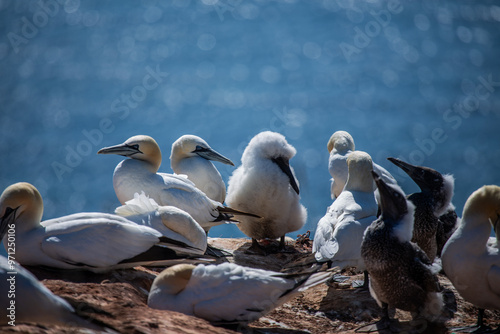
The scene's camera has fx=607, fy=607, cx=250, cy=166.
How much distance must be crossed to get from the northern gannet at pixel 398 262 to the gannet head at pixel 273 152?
269cm

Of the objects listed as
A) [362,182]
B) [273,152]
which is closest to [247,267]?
[362,182]

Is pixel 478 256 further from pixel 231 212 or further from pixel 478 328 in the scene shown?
pixel 231 212

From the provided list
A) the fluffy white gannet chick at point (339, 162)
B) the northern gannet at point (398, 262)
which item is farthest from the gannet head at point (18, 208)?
the fluffy white gannet chick at point (339, 162)

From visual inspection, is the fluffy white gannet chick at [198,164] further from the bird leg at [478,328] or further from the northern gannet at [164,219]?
the bird leg at [478,328]

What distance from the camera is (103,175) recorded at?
17.3 meters

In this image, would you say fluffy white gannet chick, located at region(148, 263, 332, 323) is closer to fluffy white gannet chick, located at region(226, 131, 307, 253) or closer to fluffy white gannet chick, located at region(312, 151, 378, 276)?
fluffy white gannet chick, located at region(312, 151, 378, 276)

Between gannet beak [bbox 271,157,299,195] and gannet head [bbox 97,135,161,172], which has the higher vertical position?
gannet head [bbox 97,135,161,172]

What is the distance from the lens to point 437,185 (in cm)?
546

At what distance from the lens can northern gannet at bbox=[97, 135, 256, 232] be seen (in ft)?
20.5

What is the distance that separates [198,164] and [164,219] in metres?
2.27

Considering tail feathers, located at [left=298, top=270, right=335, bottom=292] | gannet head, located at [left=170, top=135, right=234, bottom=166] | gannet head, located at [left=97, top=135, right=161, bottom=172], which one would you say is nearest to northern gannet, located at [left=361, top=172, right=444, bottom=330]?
tail feathers, located at [left=298, top=270, right=335, bottom=292]

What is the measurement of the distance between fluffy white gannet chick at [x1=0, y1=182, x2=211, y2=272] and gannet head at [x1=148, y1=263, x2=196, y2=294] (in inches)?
22.6

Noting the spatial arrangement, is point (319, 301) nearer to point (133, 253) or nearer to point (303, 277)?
point (303, 277)

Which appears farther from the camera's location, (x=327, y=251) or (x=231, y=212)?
(x=231, y=212)
